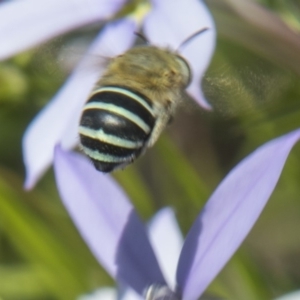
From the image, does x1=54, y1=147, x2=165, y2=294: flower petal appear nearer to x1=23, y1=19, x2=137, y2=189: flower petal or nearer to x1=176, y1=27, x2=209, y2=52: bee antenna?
x1=23, y1=19, x2=137, y2=189: flower petal

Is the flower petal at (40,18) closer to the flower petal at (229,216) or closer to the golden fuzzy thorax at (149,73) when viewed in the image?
the golden fuzzy thorax at (149,73)

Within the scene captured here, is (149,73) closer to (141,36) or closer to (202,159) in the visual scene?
(141,36)

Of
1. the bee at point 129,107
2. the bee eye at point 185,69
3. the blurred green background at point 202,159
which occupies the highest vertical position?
the bee at point 129,107

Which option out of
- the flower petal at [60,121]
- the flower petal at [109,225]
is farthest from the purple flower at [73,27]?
the flower petal at [109,225]

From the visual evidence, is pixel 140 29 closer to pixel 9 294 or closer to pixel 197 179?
pixel 197 179

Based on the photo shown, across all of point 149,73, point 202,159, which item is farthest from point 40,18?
point 202,159
